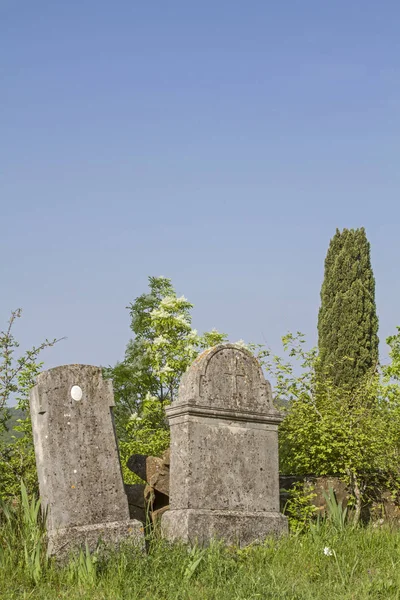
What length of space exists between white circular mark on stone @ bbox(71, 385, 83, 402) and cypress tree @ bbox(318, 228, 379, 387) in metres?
14.9

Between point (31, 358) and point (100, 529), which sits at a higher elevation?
point (31, 358)

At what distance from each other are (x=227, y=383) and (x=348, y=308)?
48.4ft

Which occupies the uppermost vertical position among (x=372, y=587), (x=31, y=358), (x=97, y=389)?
(x=31, y=358)

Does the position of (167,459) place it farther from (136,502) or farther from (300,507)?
(300,507)

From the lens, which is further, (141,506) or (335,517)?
(141,506)

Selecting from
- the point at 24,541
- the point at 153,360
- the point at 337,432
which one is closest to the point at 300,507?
the point at 337,432

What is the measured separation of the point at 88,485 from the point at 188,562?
144 centimetres

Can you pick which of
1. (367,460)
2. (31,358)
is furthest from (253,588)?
(31,358)

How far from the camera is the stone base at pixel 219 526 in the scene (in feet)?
24.3

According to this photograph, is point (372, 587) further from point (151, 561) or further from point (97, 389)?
point (97, 389)

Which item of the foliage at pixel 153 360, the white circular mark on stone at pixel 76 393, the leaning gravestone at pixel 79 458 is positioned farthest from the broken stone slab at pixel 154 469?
the foliage at pixel 153 360

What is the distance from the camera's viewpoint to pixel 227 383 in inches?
322

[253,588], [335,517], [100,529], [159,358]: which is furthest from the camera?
[159,358]

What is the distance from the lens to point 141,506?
8.53 metres
